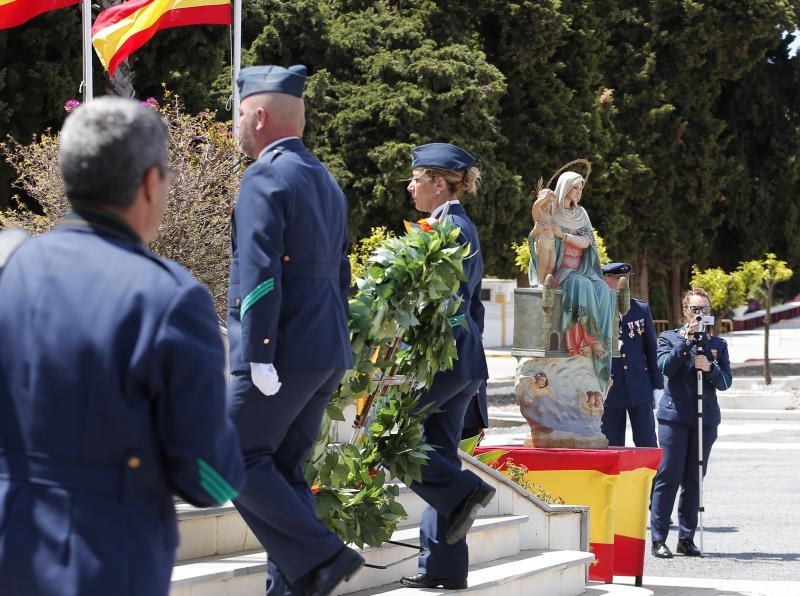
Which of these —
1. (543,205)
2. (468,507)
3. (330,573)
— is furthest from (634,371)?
(330,573)

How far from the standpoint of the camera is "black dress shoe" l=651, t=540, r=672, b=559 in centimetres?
1002

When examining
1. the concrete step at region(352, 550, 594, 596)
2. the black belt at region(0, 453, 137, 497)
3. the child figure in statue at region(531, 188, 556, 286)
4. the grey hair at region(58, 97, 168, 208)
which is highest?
the child figure in statue at region(531, 188, 556, 286)

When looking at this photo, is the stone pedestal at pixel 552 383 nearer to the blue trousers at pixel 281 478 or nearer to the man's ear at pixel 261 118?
the man's ear at pixel 261 118

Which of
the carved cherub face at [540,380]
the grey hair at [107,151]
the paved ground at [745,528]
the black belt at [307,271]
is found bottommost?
the paved ground at [745,528]

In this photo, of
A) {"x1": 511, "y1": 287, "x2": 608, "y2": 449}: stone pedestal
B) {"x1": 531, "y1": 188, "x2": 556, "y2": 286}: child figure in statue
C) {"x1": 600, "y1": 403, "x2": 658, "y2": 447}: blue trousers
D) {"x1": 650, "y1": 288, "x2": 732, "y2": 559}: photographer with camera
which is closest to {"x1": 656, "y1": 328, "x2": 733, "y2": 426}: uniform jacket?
{"x1": 650, "y1": 288, "x2": 732, "y2": 559}: photographer with camera

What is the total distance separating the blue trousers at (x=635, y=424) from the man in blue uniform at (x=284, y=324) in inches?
244

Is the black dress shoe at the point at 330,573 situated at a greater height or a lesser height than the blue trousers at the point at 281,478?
lesser

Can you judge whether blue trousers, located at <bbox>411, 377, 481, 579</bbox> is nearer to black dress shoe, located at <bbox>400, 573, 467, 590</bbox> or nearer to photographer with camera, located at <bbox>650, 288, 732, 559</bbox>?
black dress shoe, located at <bbox>400, 573, 467, 590</bbox>

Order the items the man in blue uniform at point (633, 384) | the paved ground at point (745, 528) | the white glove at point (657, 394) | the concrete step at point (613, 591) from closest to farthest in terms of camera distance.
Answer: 1. the concrete step at point (613, 591)
2. the paved ground at point (745, 528)
3. the man in blue uniform at point (633, 384)
4. the white glove at point (657, 394)

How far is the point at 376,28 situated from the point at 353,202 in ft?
16.8

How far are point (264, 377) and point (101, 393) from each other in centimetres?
183

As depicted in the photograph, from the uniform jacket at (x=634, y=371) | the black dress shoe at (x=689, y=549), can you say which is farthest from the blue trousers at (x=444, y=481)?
the uniform jacket at (x=634, y=371)

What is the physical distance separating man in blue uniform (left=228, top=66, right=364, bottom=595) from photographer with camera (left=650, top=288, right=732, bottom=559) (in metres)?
5.82

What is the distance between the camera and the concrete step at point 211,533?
5617mm
